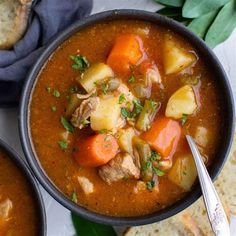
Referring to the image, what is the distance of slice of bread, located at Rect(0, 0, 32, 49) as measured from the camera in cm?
341

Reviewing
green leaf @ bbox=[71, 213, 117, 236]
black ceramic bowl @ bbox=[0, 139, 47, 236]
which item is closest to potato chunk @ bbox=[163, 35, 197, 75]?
black ceramic bowl @ bbox=[0, 139, 47, 236]

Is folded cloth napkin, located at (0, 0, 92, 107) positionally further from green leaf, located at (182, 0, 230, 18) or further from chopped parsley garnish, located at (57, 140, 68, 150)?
green leaf, located at (182, 0, 230, 18)

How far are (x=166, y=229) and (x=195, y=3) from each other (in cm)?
153

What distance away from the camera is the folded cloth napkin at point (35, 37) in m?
3.36

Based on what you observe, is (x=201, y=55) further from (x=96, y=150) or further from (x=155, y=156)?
(x=96, y=150)

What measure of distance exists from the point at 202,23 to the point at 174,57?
558 mm

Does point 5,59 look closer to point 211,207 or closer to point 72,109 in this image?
point 72,109

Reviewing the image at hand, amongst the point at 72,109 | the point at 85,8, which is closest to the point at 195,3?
the point at 85,8

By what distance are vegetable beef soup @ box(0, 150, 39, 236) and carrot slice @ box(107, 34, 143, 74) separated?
0.86 m

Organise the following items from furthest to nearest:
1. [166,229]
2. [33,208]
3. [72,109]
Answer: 1. [166,229]
2. [33,208]
3. [72,109]

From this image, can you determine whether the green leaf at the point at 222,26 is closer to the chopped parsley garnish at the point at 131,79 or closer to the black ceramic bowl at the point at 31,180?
the chopped parsley garnish at the point at 131,79

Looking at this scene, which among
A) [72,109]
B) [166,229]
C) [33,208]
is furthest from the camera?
[166,229]

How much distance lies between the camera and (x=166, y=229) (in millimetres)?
3818

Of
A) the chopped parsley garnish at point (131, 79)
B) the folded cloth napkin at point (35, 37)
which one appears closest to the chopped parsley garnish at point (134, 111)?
the chopped parsley garnish at point (131, 79)
